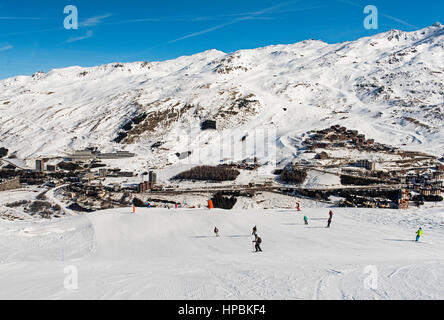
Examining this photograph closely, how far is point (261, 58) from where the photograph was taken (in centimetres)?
15762

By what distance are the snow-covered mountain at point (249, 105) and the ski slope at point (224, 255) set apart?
40.7 m

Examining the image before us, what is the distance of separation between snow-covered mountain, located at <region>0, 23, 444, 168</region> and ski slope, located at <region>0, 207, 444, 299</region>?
133 ft

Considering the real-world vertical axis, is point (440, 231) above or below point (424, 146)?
below

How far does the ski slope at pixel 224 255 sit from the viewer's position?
31.3 ft

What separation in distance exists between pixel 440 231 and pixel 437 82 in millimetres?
108867

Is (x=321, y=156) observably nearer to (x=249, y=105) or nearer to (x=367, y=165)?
(x=367, y=165)

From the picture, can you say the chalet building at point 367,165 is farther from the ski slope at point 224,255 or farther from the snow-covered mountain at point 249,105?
the ski slope at point 224,255

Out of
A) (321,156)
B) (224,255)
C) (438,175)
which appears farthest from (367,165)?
(224,255)

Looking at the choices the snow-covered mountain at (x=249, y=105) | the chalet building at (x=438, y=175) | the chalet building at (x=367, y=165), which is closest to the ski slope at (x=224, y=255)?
the chalet building at (x=438, y=175)

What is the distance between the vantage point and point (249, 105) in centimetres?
9600

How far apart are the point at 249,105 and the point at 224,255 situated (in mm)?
83833

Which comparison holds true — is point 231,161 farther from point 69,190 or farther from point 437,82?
point 437,82
